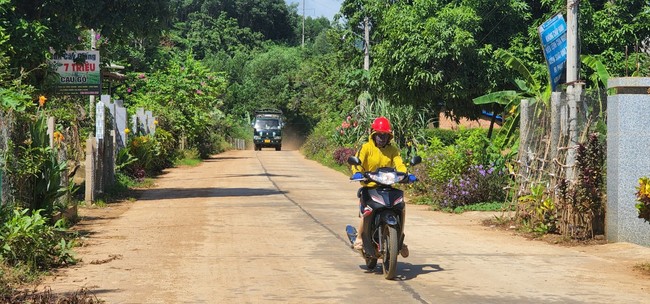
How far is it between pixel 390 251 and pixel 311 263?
1.52 meters

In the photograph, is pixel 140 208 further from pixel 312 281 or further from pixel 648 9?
pixel 648 9

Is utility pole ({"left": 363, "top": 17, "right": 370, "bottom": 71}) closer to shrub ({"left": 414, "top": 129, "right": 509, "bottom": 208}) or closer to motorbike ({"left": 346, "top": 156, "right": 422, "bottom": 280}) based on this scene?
shrub ({"left": 414, "top": 129, "right": 509, "bottom": 208})

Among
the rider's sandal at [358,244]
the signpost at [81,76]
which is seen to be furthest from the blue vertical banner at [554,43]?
the signpost at [81,76]

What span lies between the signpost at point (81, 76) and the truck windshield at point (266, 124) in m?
42.9

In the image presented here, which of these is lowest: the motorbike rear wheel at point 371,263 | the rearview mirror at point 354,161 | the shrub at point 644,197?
the motorbike rear wheel at point 371,263

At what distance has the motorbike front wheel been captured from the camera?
33.1 feet

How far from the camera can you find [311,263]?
1135cm

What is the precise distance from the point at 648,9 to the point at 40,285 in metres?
22.5

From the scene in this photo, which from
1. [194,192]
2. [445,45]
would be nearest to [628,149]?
[194,192]

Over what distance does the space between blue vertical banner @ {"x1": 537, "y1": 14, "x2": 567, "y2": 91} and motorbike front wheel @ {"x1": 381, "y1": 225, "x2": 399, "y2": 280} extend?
7352 mm

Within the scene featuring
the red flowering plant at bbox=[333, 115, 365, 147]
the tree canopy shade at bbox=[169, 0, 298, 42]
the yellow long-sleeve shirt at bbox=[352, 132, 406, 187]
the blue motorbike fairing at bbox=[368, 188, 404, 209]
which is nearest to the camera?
the blue motorbike fairing at bbox=[368, 188, 404, 209]

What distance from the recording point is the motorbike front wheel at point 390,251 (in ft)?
33.1

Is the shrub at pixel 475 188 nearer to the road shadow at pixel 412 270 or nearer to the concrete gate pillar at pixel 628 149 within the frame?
the concrete gate pillar at pixel 628 149

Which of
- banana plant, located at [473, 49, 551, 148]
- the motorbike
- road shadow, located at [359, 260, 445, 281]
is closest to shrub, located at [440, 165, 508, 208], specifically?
banana plant, located at [473, 49, 551, 148]
